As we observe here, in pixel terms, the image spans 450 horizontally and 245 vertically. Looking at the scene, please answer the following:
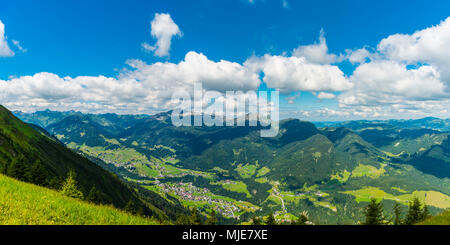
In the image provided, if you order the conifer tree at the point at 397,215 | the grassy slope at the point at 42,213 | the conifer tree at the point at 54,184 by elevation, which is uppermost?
the grassy slope at the point at 42,213

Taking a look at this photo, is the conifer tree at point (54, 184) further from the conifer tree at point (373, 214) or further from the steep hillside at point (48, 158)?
the conifer tree at point (373, 214)

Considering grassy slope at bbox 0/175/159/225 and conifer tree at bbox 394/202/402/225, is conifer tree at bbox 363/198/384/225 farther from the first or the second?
grassy slope at bbox 0/175/159/225

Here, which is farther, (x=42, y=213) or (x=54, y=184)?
(x=54, y=184)

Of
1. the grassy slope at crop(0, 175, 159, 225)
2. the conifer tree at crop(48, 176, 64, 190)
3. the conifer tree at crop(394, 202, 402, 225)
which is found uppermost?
the grassy slope at crop(0, 175, 159, 225)

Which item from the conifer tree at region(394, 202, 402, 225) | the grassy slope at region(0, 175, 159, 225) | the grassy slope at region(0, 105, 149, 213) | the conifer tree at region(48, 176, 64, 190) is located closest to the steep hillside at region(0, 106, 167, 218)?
the grassy slope at region(0, 105, 149, 213)

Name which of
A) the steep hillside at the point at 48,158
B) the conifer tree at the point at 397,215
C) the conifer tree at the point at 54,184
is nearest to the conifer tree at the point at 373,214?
the conifer tree at the point at 397,215

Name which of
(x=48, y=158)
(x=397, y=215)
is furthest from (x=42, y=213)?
(x=48, y=158)

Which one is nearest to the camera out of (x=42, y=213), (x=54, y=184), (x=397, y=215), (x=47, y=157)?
(x=42, y=213)

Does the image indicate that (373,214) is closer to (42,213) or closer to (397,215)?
(397,215)
